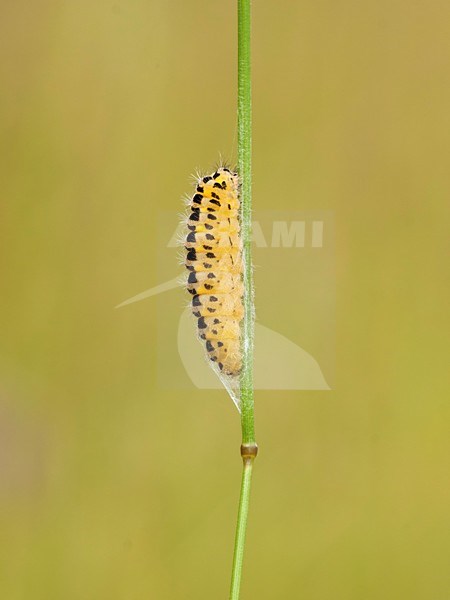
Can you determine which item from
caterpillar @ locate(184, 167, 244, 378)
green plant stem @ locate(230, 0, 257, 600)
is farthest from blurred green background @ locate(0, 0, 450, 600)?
green plant stem @ locate(230, 0, 257, 600)

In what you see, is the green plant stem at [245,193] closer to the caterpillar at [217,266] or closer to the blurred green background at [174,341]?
the caterpillar at [217,266]

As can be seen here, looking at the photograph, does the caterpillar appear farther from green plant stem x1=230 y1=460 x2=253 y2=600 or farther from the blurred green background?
the blurred green background

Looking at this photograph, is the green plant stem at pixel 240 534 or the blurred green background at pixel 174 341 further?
the blurred green background at pixel 174 341

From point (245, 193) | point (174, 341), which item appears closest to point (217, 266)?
point (245, 193)

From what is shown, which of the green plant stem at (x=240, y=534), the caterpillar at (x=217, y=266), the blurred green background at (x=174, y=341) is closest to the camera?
the green plant stem at (x=240, y=534)

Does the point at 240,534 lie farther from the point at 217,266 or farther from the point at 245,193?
the point at 217,266

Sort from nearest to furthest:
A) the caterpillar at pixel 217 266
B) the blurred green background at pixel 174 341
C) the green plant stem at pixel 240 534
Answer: the green plant stem at pixel 240 534, the caterpillar at pixel 217 266, the blurred green background at pixel 174 341

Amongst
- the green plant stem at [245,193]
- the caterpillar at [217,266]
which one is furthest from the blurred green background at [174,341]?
the green plant stem at [245,193]
